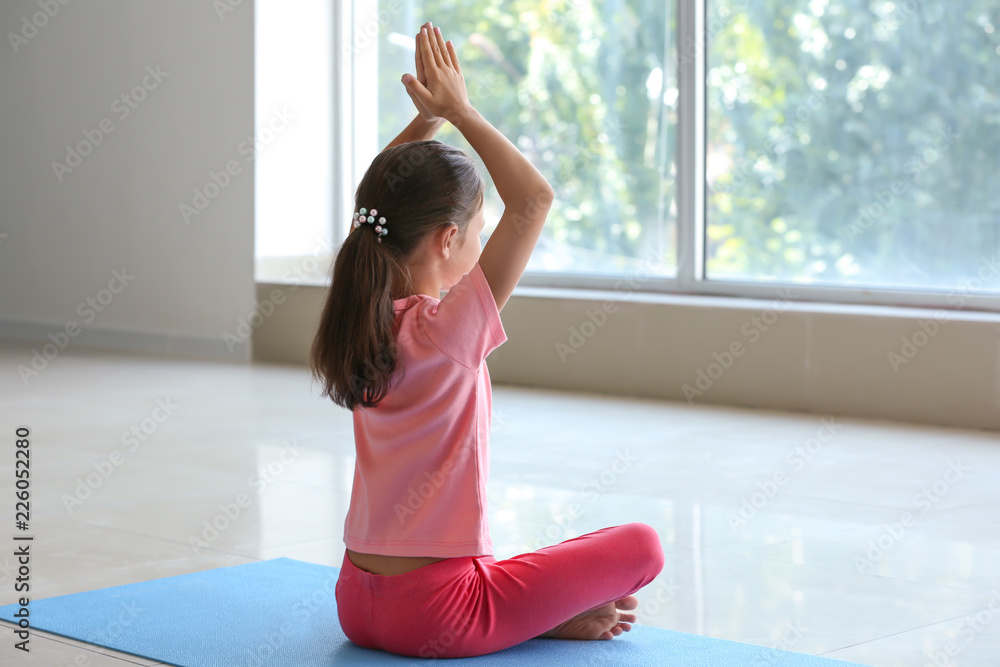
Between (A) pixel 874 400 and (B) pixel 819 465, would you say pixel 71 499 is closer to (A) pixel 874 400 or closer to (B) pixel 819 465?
(B) pixel 819 465

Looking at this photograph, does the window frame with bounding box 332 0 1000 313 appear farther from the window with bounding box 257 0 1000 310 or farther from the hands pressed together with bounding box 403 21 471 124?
the hands pressed together with bounding box 403 21 471 124

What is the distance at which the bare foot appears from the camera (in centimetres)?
179

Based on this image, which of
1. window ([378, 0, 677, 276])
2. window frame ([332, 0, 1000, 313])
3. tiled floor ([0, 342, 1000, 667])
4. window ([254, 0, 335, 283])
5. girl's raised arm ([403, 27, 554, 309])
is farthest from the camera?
window ([254, 0, 335, 283])

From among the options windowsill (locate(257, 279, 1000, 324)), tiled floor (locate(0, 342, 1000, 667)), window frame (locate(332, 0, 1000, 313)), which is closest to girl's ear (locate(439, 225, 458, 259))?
tiled floor (locate(0, 342, 1000, 667))

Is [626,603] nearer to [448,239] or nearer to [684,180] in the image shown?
[448,239]

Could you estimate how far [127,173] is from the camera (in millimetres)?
6160

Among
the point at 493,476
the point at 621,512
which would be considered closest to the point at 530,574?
the point at 621,512

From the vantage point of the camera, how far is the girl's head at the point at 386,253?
1.59 meters

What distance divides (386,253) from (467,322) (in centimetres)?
15

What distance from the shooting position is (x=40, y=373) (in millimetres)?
5172

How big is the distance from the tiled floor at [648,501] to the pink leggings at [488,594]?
28 cm

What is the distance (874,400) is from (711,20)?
169 centimetres

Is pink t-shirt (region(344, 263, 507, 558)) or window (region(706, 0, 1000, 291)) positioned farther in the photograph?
window (region(706, 0, 1000, 291))

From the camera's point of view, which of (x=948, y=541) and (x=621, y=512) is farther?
(x=621, y=512)
